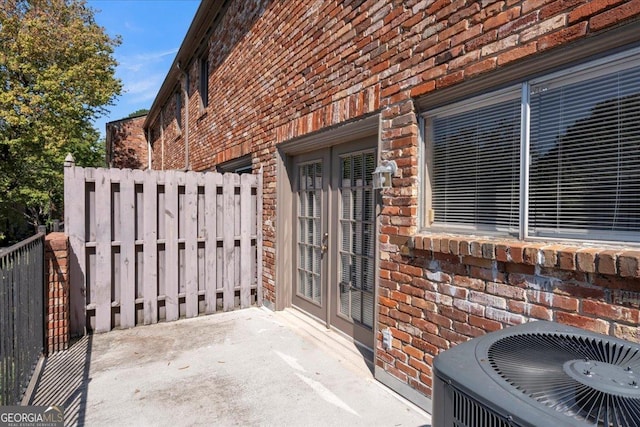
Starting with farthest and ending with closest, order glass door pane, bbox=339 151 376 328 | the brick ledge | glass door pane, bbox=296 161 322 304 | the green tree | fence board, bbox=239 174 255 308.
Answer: the green tree → fence board, bbox=239 174 255 308 → glass door pane, bbox=296 161 322 304 → glass door pane, bbox=339 151 376 328 → the brick ledge

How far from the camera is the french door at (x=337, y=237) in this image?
366 cm

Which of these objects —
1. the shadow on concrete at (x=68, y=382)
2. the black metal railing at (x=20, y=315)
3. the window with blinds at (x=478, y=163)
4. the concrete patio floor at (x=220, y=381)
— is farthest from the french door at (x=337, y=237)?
the black metal railing at (x=20, y=315)

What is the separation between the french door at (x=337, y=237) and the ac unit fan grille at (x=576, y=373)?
2163 mm

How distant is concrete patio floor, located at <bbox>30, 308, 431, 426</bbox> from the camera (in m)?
2.58

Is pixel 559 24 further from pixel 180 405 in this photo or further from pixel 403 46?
pixel 180 405

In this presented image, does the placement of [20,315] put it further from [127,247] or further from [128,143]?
[128,143]

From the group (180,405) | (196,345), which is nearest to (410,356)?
(180,405)

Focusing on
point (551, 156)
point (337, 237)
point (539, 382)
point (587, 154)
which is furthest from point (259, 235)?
point (539, 382)

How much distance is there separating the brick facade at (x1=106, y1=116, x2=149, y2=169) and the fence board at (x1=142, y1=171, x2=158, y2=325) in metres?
14.0

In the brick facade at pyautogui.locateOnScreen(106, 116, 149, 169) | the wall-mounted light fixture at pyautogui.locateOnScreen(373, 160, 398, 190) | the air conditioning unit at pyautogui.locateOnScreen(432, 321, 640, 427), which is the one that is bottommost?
the air conditioning unit at pyautogui.locateOnScreen(432, 321, 640, 427)

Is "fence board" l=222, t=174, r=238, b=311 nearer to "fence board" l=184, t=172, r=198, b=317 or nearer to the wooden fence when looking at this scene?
the wooden fence

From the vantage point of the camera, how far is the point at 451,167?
267 centimetres

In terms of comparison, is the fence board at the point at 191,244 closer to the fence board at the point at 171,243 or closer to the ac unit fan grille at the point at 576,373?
the fence board at the point at 171,243

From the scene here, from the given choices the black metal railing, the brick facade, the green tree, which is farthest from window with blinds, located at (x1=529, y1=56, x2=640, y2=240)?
the brick facade
